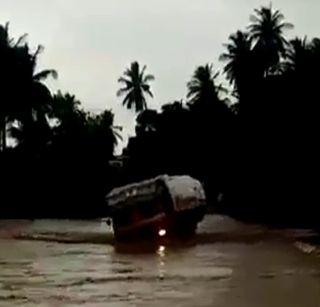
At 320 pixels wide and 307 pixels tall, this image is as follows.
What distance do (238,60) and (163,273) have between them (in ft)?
185

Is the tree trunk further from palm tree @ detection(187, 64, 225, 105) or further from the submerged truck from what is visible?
the submerged truck

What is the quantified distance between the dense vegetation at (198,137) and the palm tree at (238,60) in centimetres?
12

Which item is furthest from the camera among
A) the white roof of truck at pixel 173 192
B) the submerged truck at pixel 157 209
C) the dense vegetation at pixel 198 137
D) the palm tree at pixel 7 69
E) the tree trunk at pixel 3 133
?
the tree trunk at pixel 3 133

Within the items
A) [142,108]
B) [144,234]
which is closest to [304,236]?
[144,234]

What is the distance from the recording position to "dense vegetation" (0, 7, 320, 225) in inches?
2227

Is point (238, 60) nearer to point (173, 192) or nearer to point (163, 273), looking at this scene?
point (173, 192)

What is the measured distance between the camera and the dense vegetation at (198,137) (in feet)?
186

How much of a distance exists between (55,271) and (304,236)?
1861 cm

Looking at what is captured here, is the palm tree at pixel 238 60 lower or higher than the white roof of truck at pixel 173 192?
higher

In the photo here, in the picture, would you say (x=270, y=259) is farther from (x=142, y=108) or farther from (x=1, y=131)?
(x=142, y=108)

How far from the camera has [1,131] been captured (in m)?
77.4

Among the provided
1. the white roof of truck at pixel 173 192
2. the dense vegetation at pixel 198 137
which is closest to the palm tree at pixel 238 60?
the dense vegetation at pixel 198 137

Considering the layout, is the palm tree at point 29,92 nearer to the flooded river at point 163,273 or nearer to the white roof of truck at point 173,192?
the white roof of truck at point 173,192

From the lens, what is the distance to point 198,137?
8669 cm
